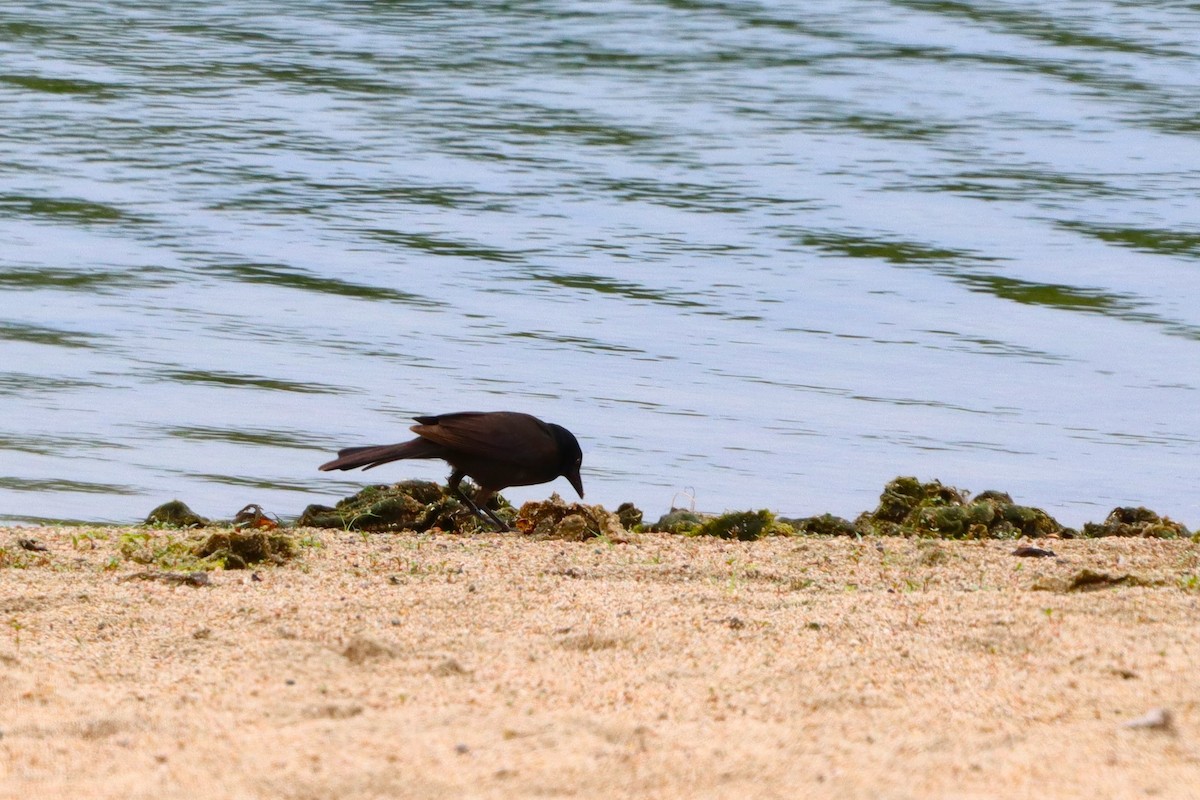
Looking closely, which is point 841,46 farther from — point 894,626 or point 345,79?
point 894,626

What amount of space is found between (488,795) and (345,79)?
14.4 meters

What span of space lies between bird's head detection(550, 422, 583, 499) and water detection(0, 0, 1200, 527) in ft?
1.26

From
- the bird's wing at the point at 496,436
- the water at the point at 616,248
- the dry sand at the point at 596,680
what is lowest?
the water at the point at 616,248

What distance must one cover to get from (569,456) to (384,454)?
2.25 feet

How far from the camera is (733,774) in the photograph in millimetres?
2910

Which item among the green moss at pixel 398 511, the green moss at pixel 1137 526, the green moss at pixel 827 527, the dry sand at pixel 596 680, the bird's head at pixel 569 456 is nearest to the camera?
the dry sand at pixel 596 680

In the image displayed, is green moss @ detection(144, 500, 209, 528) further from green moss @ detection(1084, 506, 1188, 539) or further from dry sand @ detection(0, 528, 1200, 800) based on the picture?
green moss @ detection(1084, 506, 1188, 539)

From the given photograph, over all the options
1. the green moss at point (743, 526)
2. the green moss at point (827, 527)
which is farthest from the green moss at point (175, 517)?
the green moss at point (827, 527)

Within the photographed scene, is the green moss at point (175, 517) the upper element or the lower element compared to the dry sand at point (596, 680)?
lower

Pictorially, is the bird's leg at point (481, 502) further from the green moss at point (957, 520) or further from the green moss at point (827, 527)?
the green moss at point (957, 520)

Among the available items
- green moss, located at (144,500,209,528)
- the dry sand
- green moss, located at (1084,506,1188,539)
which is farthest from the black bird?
green moss, located at (1084,506,1188,539)

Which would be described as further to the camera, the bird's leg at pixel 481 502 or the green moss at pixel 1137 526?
the bird's leg at pixel 481 502

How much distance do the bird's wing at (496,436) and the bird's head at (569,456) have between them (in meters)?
0.03

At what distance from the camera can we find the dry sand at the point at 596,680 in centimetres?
289
